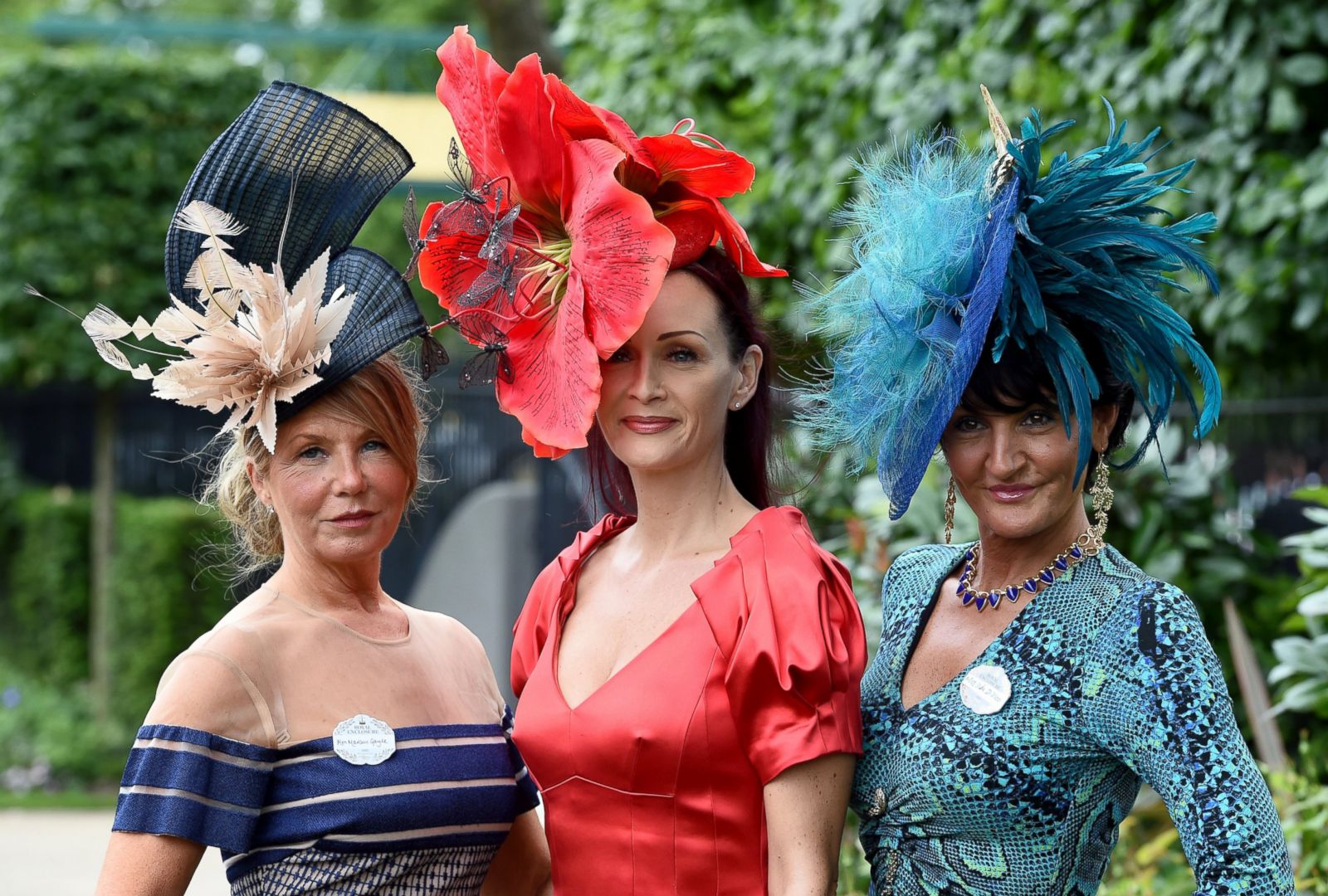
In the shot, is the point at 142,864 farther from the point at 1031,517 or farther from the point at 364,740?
the point at 1031,517

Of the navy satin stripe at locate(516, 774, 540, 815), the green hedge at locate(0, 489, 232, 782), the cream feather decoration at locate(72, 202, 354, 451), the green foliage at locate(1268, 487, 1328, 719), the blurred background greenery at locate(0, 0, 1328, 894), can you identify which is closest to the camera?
the cream feather decoration at locate(72, 202, 354, 451)

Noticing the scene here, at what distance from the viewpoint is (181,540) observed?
898cm

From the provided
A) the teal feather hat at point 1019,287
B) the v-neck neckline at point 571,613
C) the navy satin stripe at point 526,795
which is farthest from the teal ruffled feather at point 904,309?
the navy satin stripe at point 526,795

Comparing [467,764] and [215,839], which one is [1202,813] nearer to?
[467,764]

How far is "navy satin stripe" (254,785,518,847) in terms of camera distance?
2535 mm

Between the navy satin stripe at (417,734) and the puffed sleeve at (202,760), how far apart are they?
38 millimetres

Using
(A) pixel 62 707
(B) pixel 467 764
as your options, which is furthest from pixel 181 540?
(B) pixel 467 764

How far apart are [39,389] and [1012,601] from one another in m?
9.28

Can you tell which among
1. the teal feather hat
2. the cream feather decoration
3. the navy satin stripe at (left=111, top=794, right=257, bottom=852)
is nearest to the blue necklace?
the teal feather hat

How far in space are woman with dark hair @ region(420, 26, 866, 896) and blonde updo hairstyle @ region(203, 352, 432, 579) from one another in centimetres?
19

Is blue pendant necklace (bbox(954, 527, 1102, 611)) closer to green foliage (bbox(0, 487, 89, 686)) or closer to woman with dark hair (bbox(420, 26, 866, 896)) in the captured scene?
woman with dark hair (bbox(420, 26, 866, 896))

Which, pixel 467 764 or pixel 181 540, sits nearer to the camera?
pixel 467 764

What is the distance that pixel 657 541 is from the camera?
2674mm

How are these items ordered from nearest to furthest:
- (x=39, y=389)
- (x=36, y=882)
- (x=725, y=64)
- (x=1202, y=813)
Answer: (x=1202, y=813)
(x=725, y=64)
(x=36, y=882)
(x=39, y=389)
